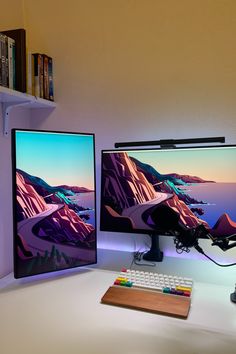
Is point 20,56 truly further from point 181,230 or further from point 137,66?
point 181,230

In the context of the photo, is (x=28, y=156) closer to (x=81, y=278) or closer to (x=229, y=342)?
(x=81, y=278)

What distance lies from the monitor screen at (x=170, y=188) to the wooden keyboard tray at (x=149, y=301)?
29cm

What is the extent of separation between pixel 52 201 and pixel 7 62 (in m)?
0.65

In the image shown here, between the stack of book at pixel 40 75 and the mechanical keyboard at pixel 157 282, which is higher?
the stack of book at pixel 40 75

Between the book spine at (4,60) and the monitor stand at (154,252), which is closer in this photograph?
the book spine at (4,60)

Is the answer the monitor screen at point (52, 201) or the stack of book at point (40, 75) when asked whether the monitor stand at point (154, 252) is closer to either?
the monitor screen at point (52, 201)

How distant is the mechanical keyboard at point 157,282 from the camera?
3.58 feet

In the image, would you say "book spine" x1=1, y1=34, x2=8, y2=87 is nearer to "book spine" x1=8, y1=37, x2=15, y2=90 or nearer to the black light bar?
"book spine" x1=8, y1=37, x2=15, y2=90

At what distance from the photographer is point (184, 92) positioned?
1.45m

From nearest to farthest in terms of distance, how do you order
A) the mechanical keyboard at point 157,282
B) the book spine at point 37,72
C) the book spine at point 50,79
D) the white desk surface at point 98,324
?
1. the white desk surface at point 98,324
2. the mechanical keyboard at point 157,282
3. the book spine at point 37,72
4. the book spine at point 50,79

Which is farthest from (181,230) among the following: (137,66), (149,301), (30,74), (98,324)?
(30,74)

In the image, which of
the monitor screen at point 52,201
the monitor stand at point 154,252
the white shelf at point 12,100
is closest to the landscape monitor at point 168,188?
the monitor stand at point 154,252

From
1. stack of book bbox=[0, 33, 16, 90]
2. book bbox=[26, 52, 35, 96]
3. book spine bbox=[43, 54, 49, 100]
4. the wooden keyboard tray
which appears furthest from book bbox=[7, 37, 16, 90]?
the wooden keyboard tray

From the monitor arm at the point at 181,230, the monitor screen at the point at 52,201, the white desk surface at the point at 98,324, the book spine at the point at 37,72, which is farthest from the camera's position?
the book spine at the point at 37,72
